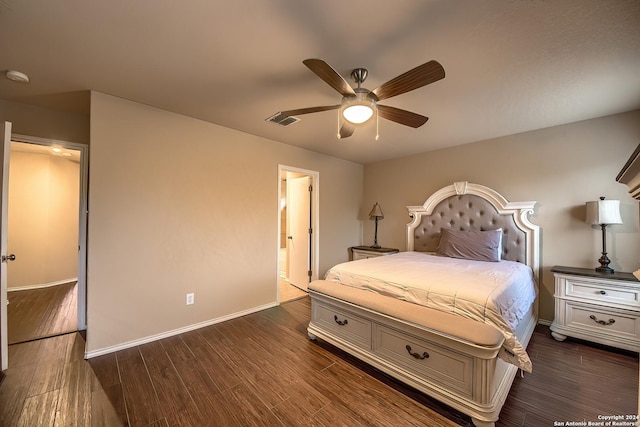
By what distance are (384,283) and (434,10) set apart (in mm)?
1917

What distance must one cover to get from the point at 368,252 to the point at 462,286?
8.15 ft

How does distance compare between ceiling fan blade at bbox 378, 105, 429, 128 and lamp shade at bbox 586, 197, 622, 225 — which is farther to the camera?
lamp shade at bbox 586, 197, 622, 225

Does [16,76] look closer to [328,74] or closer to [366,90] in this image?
[328,74]

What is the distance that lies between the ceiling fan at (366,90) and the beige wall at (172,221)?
5.12ft

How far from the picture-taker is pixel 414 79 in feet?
5.04

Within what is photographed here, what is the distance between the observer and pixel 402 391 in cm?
183

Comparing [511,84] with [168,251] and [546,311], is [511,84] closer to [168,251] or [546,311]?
[546,311]

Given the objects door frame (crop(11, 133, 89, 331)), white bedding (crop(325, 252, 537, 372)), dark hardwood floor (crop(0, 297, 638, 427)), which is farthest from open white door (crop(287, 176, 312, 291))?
door frame (crop(11, 133, 89, 331))

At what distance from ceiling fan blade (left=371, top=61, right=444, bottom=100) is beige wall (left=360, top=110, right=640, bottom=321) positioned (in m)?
2.55

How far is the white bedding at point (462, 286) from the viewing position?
64.1 inches

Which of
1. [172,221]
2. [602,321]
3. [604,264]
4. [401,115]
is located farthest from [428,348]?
[172,221]

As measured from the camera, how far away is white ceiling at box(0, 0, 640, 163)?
1.38 metres

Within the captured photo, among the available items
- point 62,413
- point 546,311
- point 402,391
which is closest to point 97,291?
point 62,413

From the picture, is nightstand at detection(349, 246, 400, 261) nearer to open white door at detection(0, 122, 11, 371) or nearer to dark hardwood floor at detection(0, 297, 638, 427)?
dark hardwood floor at detection(0, 297, 638, 427)
